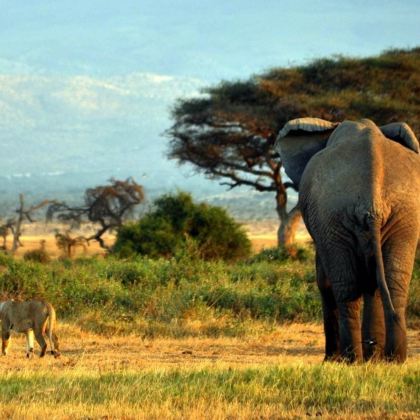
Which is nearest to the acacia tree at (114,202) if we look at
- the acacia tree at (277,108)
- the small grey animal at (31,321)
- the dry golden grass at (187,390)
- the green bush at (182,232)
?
the acacia tree at (277,108)

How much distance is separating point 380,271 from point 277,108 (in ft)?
71.9

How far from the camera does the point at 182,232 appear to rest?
91.5 feet

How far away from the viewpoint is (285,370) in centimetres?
944

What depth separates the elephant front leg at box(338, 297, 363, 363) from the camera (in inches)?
411

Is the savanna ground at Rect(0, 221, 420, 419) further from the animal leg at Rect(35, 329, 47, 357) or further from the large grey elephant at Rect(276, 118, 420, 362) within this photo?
the large grey elephant at Rect(276, 118, 420, 362)

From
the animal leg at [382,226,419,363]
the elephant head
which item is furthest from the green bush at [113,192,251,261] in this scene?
the animal leg at [382,226,419,363]

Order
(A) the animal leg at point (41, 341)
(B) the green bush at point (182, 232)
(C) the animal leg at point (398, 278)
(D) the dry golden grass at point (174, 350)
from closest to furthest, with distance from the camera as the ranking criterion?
1. (C) the animal leg at point (398, 278)
2. (D) the dry golden grass at point (174, 350)
3. (A) the animal leg at point (41, 341)
4. (B) the green bush at point (182, 232)

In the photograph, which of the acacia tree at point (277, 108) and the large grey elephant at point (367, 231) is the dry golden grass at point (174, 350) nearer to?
the large grey elephant at point (367, 231)

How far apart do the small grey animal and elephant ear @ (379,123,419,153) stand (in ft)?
12.7

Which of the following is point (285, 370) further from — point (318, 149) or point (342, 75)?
point (342, 75)

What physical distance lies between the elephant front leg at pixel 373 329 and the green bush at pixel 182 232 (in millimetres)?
16596

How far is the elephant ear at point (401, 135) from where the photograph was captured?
11.2m

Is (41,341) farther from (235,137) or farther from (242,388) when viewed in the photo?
(235,137)

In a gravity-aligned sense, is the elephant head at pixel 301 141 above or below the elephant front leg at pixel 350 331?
above
